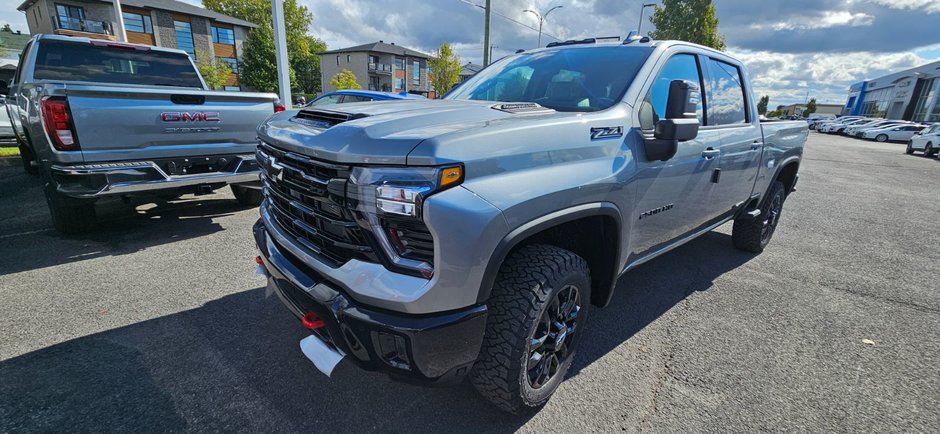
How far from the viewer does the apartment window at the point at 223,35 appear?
136 feet

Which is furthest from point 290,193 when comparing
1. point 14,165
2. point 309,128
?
point 14,165

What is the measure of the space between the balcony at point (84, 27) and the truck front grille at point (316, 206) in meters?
45.1

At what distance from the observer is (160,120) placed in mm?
3979

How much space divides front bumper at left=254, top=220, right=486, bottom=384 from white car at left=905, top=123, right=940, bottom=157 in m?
28.8

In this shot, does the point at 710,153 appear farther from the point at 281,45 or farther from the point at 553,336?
the point at 281,45

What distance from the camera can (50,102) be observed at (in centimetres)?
347

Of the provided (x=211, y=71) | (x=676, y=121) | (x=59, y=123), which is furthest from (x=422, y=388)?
(x=211, y=71)

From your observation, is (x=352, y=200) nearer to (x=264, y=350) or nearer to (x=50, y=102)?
(x=264, y=350)

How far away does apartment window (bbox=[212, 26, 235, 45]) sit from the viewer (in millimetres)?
41469

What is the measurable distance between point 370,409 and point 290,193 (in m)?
1.16

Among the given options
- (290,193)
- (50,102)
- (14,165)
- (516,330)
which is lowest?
(14,165)

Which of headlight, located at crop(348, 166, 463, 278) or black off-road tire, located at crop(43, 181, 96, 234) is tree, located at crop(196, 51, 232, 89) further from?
headlight, located at crop(348, 166, 463, 278)

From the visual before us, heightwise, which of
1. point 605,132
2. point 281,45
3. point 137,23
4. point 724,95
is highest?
point 137,23

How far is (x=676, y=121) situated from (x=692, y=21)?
3764 cm
